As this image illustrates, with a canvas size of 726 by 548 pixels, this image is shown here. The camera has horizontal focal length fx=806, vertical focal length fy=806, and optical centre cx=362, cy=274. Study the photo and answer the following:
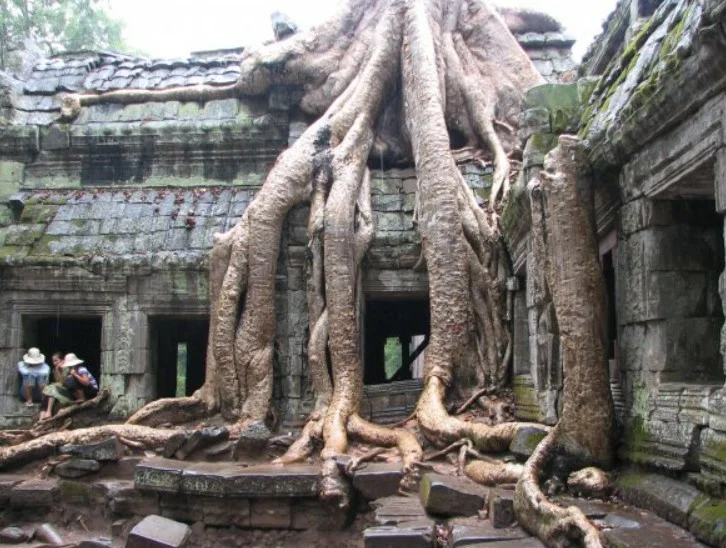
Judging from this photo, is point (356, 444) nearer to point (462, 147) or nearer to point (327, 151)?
point (327, 151)

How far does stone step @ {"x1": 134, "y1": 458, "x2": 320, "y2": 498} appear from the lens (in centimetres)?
558

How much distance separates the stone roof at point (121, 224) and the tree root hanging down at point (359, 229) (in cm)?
78

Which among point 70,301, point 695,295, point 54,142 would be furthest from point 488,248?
point 54,142

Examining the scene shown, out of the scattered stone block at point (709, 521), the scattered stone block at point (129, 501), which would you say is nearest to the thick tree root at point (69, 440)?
the scattered stone block at point (129, 501)

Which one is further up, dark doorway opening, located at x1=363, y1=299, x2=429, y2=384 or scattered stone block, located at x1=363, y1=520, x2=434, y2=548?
dark doorway opening, located at x1=363, y1=299, x2=429, y2=384

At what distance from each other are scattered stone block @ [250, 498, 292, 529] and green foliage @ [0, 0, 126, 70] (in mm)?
14842

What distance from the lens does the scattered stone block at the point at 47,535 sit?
5.93 meters

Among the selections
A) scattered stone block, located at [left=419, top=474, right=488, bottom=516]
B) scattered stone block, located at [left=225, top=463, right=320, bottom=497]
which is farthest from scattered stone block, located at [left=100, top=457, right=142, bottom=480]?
scattered stone block, located at [left=419, top=474, right=488, bottom=516]

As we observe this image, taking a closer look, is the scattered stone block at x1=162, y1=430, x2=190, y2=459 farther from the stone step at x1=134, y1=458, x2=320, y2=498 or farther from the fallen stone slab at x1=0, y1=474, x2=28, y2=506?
the fallen stone slab at x1=0, y1=474, x2=28, y2=506

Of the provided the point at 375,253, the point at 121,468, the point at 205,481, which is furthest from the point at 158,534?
the point at 375,253

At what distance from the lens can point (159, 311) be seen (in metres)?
8.12

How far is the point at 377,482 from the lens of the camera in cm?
548

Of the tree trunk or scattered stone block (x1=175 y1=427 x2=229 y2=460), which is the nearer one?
the tree trunk

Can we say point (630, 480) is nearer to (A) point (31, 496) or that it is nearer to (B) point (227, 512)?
(B) point (227, 512)
